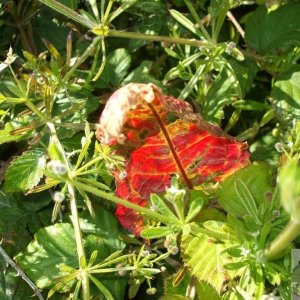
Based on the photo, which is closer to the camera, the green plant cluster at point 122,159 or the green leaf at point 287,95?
the green plant cluster at point 122,159

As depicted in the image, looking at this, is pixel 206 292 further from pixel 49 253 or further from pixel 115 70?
pixel 115 70

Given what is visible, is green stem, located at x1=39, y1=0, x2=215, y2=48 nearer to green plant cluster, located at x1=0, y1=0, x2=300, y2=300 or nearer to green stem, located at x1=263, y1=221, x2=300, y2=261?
green plant cluster, located at x1=0, y1=0, x2=300, y2=300

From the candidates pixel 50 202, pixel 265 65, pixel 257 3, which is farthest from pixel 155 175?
pixel 257 3

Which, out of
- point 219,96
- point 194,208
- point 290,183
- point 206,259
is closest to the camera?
point 290,183

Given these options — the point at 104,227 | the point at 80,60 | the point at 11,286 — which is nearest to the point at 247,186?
the point at 104,227

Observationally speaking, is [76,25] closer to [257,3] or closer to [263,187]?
[257,3]

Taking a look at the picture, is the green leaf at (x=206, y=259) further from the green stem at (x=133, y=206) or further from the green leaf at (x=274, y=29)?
the green leaf at (x=274, y=29)

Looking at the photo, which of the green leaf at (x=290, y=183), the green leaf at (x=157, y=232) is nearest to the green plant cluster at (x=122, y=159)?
the green leaf at (x=157, y=232)
